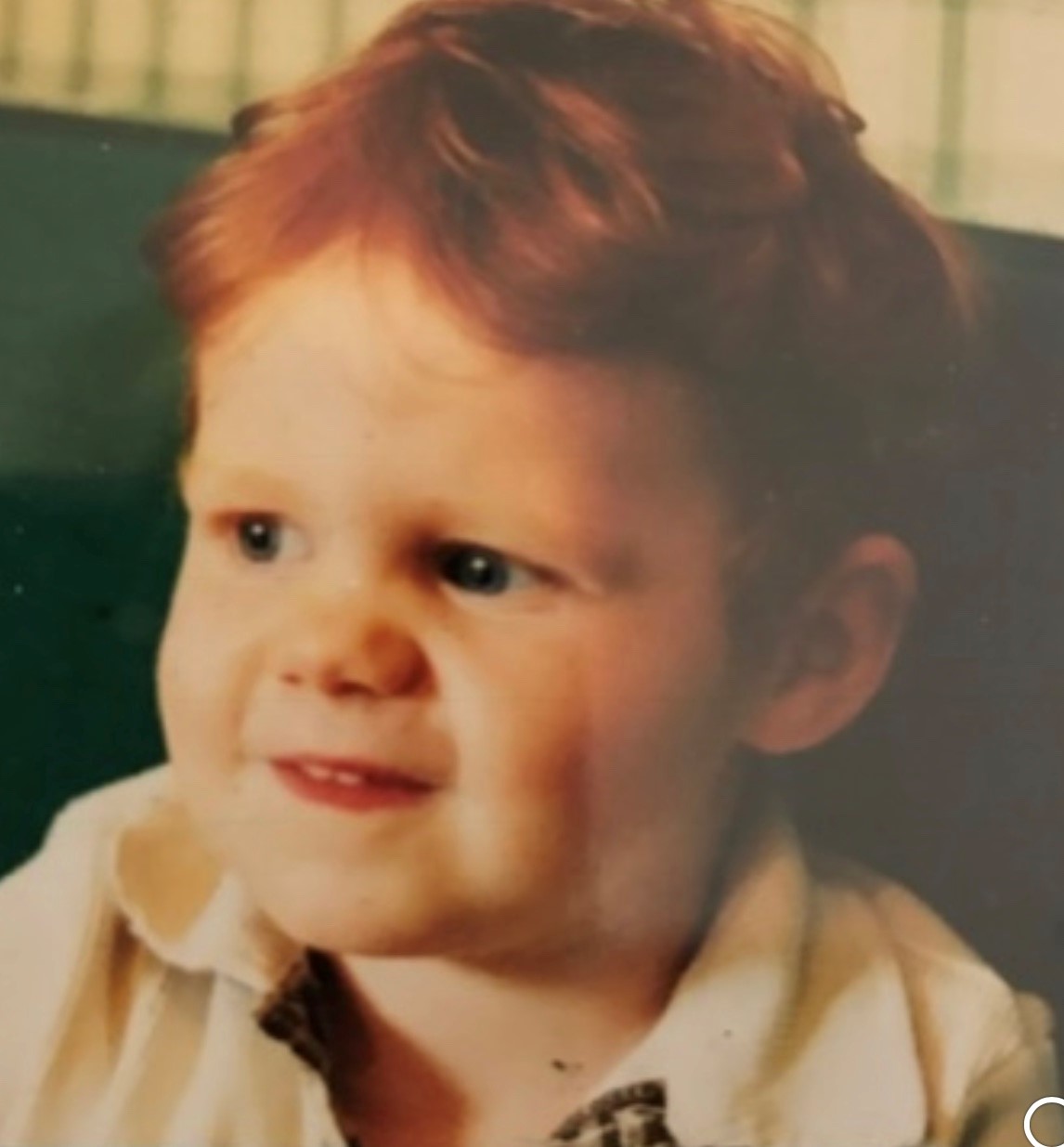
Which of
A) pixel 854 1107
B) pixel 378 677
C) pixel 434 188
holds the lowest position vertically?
pixel 854 1107

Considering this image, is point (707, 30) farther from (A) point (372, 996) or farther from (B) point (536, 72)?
(A) point (372, 996)

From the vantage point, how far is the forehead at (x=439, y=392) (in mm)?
667

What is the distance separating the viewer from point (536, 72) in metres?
0.70

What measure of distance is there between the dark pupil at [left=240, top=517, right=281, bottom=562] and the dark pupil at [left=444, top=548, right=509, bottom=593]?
0.19 feet

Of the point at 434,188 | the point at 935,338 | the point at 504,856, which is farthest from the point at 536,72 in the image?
the point at 504,856

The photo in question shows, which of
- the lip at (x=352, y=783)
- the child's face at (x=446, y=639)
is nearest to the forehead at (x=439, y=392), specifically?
the child's face at (x=446, y=639)

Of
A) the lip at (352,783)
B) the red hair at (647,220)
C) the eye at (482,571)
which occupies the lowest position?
the lip at (352,783)

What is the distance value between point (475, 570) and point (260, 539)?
74mm

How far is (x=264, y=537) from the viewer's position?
0.68 meters

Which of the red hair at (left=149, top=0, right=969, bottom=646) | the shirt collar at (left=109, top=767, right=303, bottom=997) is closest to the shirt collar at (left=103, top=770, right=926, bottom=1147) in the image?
the shirt collar at (left=109, top=767, right=303, bottom=997)

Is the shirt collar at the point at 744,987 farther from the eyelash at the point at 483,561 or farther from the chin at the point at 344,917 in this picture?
the eyelash at the point at 483,561

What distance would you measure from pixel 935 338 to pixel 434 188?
182 millimetres

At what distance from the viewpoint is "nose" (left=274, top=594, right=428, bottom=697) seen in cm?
66

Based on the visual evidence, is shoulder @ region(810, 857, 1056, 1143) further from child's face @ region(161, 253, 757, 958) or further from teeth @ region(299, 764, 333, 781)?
teeth @ region(299, 764, 333, 781)
